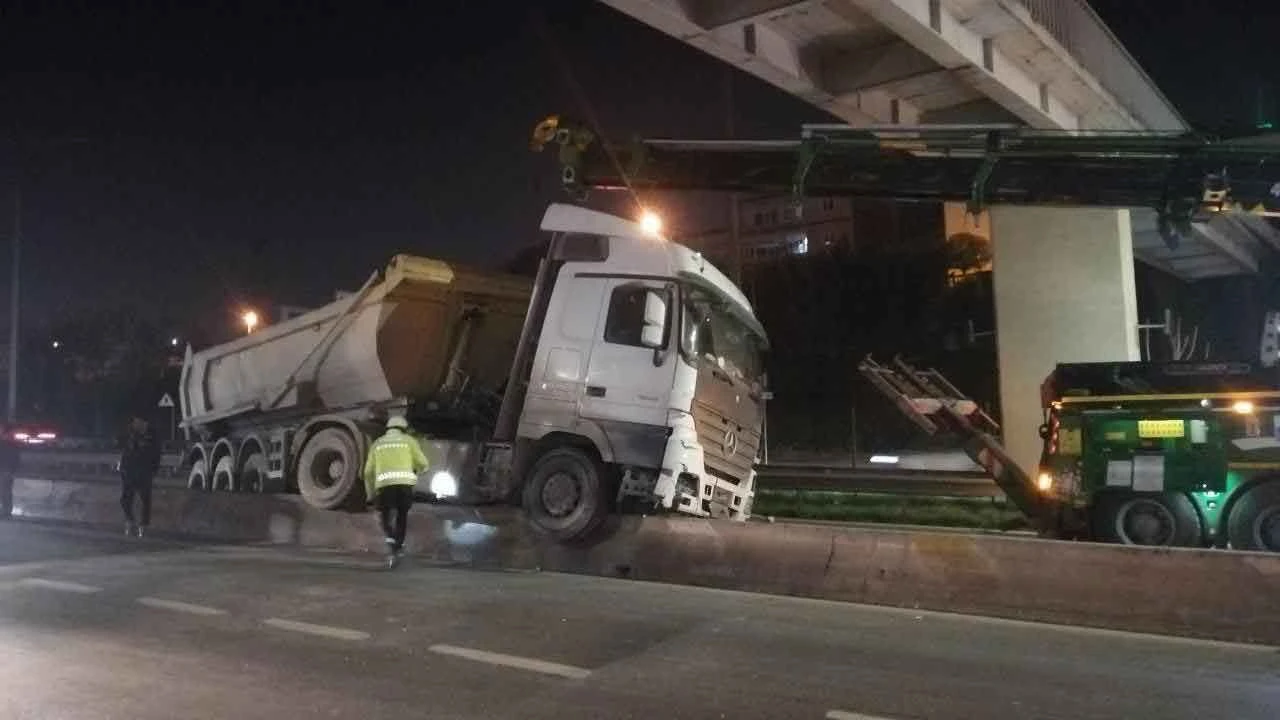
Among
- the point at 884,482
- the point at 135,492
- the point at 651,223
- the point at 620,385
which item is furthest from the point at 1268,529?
the point at 135,492

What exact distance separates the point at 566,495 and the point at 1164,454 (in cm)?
637

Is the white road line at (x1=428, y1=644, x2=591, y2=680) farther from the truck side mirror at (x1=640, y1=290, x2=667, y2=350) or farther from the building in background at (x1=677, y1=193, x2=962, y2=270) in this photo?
the building in background at (x1=677, y1=193, x2=962, y2=270)

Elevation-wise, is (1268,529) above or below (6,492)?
below

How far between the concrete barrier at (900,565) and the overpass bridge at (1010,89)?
Result: 482cm

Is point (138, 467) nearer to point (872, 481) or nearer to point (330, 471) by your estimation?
point (330, 471)

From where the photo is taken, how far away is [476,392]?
1219 cm

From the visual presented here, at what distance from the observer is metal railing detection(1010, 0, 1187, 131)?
42.0 ft

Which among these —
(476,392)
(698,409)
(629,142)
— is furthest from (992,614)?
(476,392)

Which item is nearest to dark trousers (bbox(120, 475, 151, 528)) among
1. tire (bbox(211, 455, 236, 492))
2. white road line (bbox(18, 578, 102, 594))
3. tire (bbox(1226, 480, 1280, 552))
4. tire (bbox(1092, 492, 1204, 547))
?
tire (bbox(211, 455, 236, 492))

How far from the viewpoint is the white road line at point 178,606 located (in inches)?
311

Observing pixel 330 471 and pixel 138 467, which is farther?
pixel 138 467

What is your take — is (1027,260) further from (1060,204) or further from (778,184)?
(778,184)

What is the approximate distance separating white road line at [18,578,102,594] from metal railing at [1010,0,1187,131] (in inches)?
436

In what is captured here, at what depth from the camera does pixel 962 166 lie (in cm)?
993
